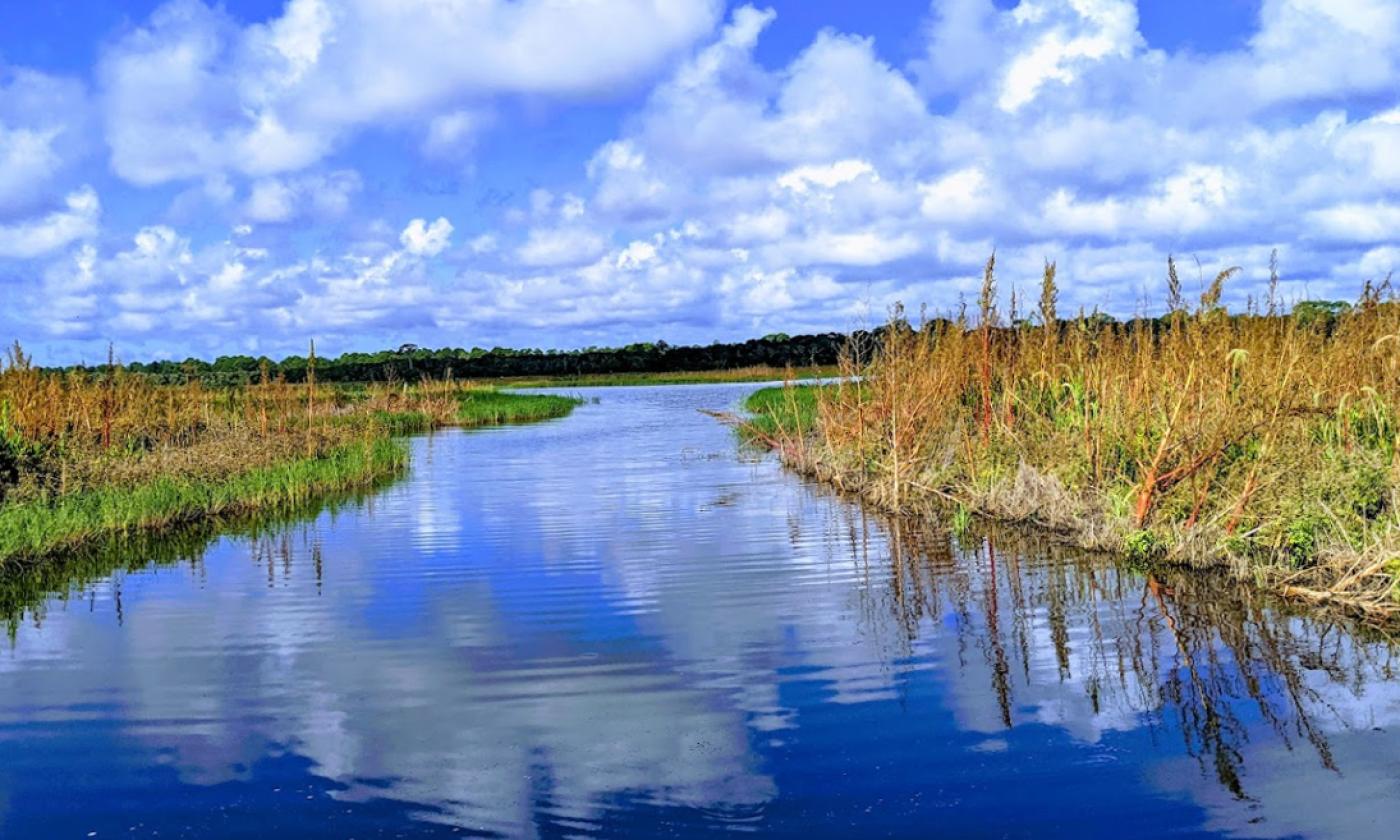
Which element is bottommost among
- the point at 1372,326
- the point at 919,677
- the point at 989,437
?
the point at 919,677

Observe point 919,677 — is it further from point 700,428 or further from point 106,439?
point 700,428

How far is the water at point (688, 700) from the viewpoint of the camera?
6844 millimetres

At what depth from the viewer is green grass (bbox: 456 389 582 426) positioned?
2185 inches

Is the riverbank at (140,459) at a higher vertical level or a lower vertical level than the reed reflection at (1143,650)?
higher

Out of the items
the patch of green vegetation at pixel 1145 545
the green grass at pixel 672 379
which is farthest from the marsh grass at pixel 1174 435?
the green grass at pixel 672 379

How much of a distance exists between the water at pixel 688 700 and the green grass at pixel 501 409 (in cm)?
3925

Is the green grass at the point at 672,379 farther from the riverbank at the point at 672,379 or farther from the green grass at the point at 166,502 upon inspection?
the green grass at the point at 166,502

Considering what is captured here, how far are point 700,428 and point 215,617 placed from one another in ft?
116

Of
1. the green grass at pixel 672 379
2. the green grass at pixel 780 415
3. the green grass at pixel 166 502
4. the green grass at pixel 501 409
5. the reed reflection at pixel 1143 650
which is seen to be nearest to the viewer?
the reed reflection at pixel 1143 650

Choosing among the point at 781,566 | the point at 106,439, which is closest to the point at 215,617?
the point at 781,566

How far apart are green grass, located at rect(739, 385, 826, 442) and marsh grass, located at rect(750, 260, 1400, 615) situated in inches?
237

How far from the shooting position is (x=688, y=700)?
898cm

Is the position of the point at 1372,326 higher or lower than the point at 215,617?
higher

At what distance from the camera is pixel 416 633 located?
11.6 m
